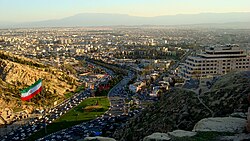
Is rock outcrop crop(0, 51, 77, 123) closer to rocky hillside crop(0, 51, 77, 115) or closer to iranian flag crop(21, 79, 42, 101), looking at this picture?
rocky hillside crop(0, 51, 77, 115)

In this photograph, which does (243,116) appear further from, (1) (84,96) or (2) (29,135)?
(1) (84,96)

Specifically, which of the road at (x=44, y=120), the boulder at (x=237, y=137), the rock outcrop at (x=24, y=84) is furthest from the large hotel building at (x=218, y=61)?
the boulder at (x=237, y=137)

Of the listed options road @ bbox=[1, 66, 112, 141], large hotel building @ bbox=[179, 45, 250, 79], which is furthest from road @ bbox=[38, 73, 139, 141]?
large hotel building @ bbox=[179, 45, 250, 79]

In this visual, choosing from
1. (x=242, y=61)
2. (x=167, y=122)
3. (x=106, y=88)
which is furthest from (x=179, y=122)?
(x=106, y=88)

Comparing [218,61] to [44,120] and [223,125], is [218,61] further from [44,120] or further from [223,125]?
[223,125]

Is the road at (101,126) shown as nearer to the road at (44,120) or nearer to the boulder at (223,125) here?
the road at (44,120)

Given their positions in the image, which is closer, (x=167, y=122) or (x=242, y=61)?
(x=167, y=122)
